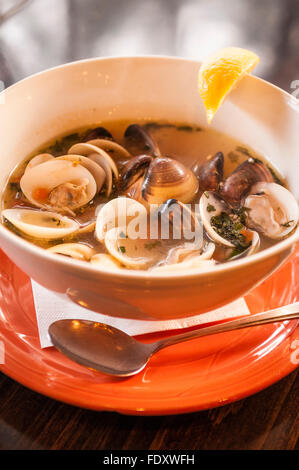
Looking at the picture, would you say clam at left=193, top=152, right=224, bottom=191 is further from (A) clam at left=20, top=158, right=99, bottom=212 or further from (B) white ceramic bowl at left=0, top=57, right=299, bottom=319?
(A) clam at left=20, top=158, right=99, bottom=212

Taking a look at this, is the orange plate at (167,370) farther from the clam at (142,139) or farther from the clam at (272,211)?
the clam at (142,139)

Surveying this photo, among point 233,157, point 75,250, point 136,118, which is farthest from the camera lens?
point 136,118

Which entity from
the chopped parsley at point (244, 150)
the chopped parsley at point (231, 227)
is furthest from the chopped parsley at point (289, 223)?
the chopped parsley at point (244, 150)

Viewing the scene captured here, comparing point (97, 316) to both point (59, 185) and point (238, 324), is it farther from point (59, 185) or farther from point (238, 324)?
point (59, 185)

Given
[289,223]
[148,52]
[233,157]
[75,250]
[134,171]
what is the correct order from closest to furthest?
[75,250] < [289,223] < [134,171] < [233,157] < [148,52]

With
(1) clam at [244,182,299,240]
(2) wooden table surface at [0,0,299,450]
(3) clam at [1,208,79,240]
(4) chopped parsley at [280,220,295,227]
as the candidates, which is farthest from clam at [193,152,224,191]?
(2) wooden table surface at [0,0,299,450]

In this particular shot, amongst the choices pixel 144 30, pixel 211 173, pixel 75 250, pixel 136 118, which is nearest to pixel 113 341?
pixel 75 250
